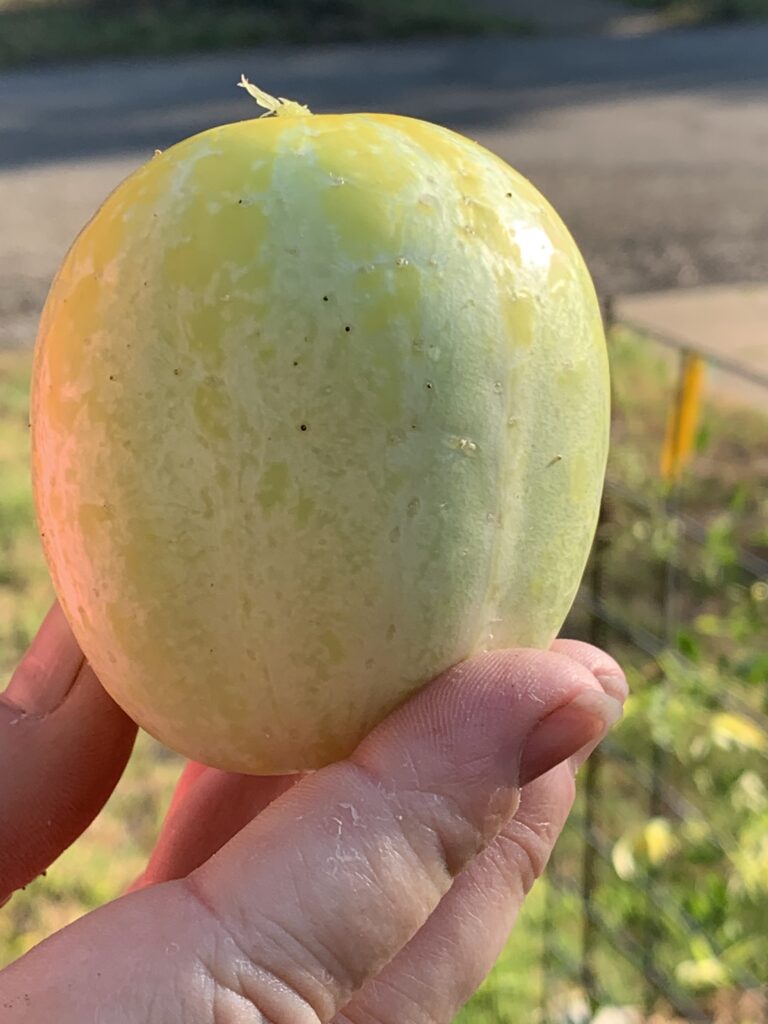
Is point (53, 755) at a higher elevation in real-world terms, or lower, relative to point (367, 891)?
lower

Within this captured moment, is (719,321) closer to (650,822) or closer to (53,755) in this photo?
(650,822)

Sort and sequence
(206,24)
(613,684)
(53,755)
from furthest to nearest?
(206,24) → (53,755) → (613,684)

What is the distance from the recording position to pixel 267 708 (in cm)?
104

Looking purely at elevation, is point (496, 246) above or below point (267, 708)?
above

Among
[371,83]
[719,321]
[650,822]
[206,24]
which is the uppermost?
[206,24]

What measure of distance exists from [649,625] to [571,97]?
5.81 metres

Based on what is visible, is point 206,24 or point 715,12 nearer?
point 206,24

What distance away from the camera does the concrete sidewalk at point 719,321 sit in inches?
→ 159

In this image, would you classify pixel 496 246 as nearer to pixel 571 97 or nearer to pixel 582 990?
pixel 582 990

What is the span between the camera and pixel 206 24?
9969mm

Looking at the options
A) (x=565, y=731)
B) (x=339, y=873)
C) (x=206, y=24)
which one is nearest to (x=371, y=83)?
(x=206, y=24)

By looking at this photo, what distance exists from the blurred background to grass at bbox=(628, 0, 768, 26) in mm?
39

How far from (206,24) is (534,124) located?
169 inches

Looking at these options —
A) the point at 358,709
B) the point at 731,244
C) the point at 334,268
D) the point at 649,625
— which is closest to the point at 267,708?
the point at 358,709
